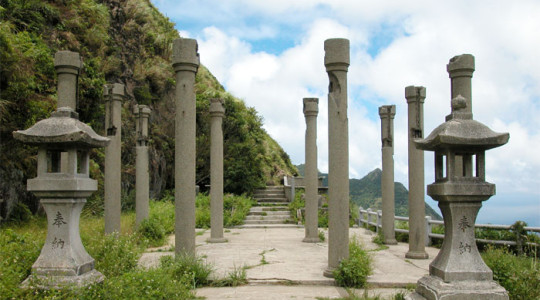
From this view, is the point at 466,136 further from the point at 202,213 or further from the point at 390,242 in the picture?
the point at 202,213

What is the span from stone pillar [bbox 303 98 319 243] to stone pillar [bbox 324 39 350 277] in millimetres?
5134

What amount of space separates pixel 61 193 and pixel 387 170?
997 cm

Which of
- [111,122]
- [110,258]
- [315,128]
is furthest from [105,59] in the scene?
[110,258]

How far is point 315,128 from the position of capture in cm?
1368

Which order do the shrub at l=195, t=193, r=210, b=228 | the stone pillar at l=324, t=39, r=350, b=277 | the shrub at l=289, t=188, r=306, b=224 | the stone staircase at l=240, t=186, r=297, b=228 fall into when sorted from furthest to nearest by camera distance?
the shrub at l=289, t=188, r=306, b=224 → the stone staircase at l=240, t=186, r=297, b=228 → the shrub at l=195, t=193, r=210, b=228 → the stone pillar at l=324, t=39, r=350, b=277

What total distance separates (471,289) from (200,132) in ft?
73.1

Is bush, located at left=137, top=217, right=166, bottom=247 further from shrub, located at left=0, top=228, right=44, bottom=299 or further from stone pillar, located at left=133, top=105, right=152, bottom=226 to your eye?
shrub, located at left=0, top=228, right=44, bottom=299

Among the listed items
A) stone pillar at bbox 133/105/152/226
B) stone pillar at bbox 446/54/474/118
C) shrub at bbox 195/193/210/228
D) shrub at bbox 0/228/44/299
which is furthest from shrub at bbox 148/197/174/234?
stone pillar at bbox 446/54/474/118

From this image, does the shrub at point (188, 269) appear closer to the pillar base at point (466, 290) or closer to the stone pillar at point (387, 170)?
the pillar base at point (466, 290)

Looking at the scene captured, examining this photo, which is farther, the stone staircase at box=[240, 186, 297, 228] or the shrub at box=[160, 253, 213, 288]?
the stone staircase at box=[240, 186, 297, 228]

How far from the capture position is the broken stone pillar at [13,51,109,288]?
6020 mm

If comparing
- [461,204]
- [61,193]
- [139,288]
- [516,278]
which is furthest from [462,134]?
[61,193]

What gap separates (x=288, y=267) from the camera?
917 cm

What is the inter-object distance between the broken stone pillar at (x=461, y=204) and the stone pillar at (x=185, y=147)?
4190 millimetres
